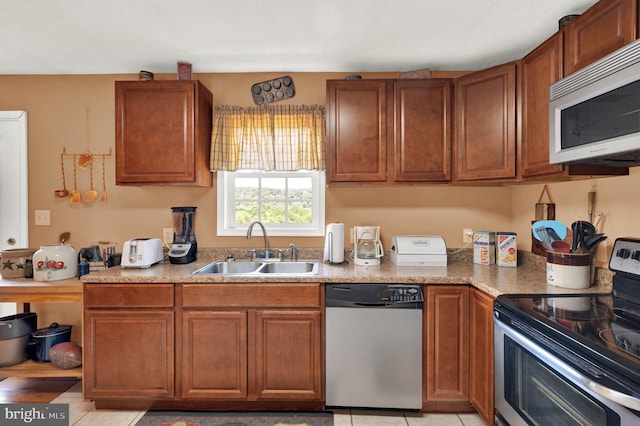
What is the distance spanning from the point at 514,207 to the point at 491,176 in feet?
2.10

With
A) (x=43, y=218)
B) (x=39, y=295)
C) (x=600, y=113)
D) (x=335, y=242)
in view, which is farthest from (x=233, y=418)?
(x=600, y=113)

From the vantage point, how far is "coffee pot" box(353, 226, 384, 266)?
2.36 meters

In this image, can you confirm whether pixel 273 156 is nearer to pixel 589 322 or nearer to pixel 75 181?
pixel 75 181

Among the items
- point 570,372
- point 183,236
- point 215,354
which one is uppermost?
point 183,236

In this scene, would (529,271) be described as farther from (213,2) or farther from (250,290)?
(213,2)

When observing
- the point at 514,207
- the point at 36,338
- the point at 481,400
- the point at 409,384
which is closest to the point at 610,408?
the point at 481,400

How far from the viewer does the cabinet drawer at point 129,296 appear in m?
2.06

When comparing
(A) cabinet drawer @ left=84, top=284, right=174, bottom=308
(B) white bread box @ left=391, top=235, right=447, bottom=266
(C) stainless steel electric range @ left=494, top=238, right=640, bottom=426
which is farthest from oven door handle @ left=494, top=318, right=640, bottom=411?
(A) cabinet drawer @ left=84, top=284, right=174, bottom=308

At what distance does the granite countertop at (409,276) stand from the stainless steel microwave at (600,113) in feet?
2.20

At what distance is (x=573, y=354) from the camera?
115 cm

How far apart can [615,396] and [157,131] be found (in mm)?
2644

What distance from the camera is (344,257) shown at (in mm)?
2592

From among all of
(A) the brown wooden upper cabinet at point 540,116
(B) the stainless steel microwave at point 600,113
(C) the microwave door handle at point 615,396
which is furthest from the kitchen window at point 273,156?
(C) the microwave door handle at point 615,396

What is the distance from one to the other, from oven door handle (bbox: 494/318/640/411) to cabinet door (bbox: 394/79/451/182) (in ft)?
3.70
